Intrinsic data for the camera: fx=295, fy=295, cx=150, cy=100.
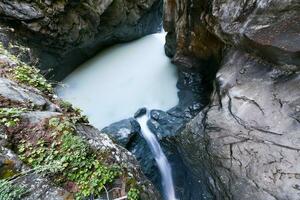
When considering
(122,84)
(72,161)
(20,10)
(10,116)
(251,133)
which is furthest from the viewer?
(122,84)

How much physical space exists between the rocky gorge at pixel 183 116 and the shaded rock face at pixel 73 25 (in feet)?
0.12

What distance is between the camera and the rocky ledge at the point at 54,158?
10.8 feet

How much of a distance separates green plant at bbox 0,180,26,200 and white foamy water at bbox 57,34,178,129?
5.09 m

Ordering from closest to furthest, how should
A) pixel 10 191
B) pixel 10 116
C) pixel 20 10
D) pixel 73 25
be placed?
pixel 10 191 → pixel 10 116 → pixel 20 10 → pixel 73 25

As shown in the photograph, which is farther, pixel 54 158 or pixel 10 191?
pixel 54 158

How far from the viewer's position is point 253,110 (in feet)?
17.3

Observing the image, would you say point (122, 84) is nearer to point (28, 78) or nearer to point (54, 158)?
point (28, 78)

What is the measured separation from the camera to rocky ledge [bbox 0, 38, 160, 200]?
328 cm

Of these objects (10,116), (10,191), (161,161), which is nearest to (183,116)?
→ (161,161)

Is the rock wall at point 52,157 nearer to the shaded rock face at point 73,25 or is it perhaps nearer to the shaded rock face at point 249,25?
the shaded rock face at point 249,25

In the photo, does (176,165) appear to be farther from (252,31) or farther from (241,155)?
(252,31)

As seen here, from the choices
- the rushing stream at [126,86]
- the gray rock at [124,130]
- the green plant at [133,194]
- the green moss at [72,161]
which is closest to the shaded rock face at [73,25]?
the rushing stream at [126,86]

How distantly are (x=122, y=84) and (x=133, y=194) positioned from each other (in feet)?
21.4

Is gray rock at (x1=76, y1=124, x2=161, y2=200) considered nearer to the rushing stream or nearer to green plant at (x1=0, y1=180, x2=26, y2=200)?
green plant at (x1=0, y1=180, x2=26, y2=200)
